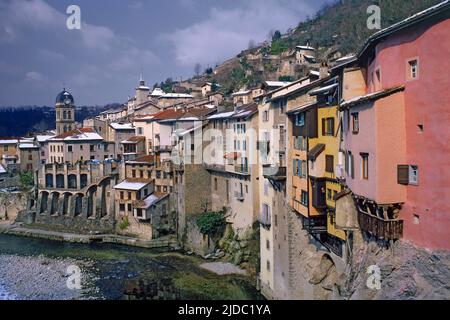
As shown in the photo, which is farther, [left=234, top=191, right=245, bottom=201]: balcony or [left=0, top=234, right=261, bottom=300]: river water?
[left=234, top=191, right=245, bottom=201]: balcony

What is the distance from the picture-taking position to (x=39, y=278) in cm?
3588

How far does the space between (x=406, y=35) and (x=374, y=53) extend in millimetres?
2434

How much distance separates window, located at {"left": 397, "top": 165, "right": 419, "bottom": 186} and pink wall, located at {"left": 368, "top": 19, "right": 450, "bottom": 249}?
0.14 meters

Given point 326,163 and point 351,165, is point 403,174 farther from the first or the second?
point 326,163

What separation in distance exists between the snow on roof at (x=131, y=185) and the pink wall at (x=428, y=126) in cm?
3673

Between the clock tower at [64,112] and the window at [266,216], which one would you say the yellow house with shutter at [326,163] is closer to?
the window at [266,216]

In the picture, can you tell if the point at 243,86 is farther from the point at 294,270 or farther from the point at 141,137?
the point at 294,270

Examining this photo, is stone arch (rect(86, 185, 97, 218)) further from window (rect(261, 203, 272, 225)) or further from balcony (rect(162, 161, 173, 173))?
window (rect(261, 203, 272, 225))

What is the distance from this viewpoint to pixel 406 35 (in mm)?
13727

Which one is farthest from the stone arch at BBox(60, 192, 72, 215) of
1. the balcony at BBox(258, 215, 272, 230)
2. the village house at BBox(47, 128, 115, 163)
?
the balcony at BBox(258, 215, 272, 230)

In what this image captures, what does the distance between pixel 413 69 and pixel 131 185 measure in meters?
39.0

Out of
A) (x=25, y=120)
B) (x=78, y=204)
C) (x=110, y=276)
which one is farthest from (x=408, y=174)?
(x=25, y=120)

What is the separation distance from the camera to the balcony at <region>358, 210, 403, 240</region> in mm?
14250
